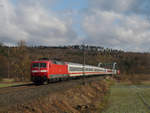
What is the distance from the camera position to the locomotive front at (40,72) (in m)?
28.7

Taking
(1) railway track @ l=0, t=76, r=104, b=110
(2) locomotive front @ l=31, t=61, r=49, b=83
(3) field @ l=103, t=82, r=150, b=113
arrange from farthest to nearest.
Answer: (2) locomotive front @ l=31, t=61, r=49, b=83 → (3) field @ l=103, t=82, r=150, b=113 → (1) railway track @ l=0, t=76, r=104, b=110

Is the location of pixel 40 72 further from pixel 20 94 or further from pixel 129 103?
pixel 129 103

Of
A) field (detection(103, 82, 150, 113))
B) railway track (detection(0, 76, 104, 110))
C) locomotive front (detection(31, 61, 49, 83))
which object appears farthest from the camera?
locomotive front (detection(31, 61, 49, 83))

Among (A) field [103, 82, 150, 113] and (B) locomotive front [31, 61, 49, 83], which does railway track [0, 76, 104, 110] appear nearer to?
(B) locomotive front [31, 61, 49, 83]

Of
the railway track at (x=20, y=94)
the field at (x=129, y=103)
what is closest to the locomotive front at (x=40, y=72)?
the railway track at (x=20, y=94)

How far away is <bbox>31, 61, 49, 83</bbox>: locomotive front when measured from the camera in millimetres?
28655

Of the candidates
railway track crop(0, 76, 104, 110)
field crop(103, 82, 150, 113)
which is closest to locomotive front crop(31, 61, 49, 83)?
railway track crop(0, 76, 104, 110)

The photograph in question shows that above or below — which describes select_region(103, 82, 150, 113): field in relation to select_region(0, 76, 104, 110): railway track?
below

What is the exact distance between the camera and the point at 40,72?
94.3 ft

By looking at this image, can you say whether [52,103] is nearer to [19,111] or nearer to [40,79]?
[19,111]

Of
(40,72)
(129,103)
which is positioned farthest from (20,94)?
(129,103)

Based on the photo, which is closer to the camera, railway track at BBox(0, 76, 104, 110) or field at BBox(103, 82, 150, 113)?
railway track at BBox(0, 76, 104, 110)

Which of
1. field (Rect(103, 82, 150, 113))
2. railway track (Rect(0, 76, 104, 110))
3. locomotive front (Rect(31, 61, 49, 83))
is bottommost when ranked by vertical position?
field (Rect(103, 82, 150, 113))

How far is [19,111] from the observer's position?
11742mm
